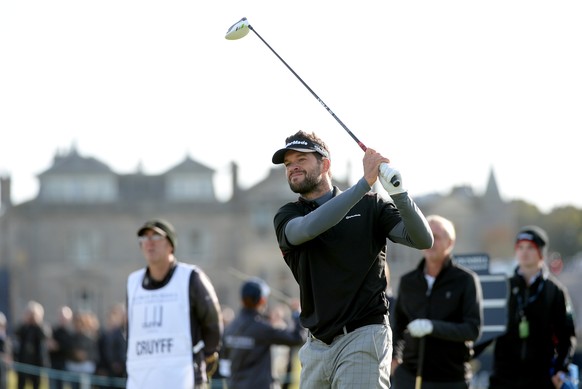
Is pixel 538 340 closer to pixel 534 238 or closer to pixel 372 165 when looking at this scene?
pixel 534 238

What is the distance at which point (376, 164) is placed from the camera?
6.30 meters

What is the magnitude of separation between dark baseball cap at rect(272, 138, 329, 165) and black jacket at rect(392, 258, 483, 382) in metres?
2.81

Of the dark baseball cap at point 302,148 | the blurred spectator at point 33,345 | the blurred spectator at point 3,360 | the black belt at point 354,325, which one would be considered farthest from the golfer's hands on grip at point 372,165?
the blurred spectator at point 33,345

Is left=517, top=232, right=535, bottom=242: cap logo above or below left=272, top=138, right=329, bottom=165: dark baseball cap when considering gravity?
below

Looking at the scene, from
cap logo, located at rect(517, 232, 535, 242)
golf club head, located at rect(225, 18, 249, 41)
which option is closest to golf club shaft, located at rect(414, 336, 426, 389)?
cap logo, located at rect(517, 232, 535, 242)

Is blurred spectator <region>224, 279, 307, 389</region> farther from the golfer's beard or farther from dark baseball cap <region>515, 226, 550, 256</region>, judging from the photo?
the golfer's beard

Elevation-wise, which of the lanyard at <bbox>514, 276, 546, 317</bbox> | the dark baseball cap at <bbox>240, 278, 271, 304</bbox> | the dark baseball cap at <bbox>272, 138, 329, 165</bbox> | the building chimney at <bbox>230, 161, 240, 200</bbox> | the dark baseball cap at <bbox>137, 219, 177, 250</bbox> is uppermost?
the building chimney at <bbox>230, 161, 240, 200</bbox>

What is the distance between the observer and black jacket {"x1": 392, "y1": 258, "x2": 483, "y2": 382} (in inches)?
362

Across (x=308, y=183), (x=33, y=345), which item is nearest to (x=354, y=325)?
(x=308, y=183)

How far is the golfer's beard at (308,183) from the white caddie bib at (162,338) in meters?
2.90

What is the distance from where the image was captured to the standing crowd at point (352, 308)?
22.0ft

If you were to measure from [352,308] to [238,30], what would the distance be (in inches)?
87.4

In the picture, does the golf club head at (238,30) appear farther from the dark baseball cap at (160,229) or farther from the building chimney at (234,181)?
the building chimney at (234,181)

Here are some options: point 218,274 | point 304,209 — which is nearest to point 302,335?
point 304,209
